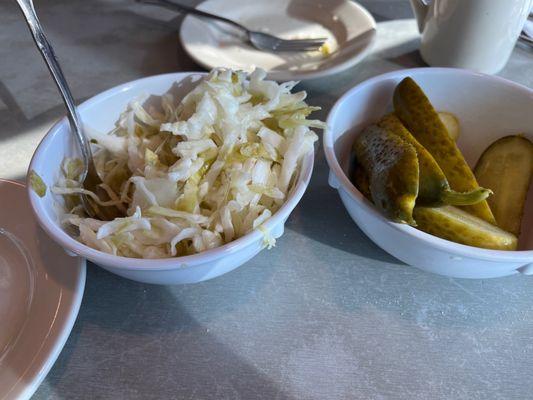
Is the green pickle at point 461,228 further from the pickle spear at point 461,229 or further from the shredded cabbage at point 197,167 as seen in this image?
the shredded cabbage at point 197,167

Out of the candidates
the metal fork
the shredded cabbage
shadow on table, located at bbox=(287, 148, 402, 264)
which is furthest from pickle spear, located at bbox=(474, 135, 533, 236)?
the metal fork

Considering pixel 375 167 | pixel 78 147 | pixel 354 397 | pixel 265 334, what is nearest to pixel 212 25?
pixel 78 147

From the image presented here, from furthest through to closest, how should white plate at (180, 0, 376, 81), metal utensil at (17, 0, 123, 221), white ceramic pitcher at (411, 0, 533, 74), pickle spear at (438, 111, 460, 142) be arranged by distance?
white plate at (180, 0, 376, 81)
white ceramic pitcher at (411, 0, 533, 74)
pickle spear at (438, 111, 460, 142)
metal utensil at (17, 0, 123, 221)

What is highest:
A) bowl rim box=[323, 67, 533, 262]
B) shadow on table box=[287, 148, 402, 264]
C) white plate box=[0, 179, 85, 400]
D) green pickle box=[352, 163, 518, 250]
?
bowl rim box=[323, 67, 533, 262]

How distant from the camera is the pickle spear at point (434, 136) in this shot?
2.02 ft

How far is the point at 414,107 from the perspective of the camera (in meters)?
0.68

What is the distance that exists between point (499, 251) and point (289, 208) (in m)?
0.24

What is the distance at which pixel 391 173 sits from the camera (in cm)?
54

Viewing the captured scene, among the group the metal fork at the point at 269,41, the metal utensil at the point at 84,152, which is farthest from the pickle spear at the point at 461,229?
the metal fork at the point at 269,41

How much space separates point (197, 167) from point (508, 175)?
0.45m

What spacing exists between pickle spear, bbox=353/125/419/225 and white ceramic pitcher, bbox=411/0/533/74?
42cm

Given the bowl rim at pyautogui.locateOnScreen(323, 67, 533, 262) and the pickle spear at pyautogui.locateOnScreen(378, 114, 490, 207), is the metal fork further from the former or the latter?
the pickle spear at pyautogui.locateOnScreen(378, 114, 490, 207)

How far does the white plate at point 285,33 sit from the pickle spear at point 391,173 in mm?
333

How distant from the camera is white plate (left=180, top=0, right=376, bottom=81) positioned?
0.99m
